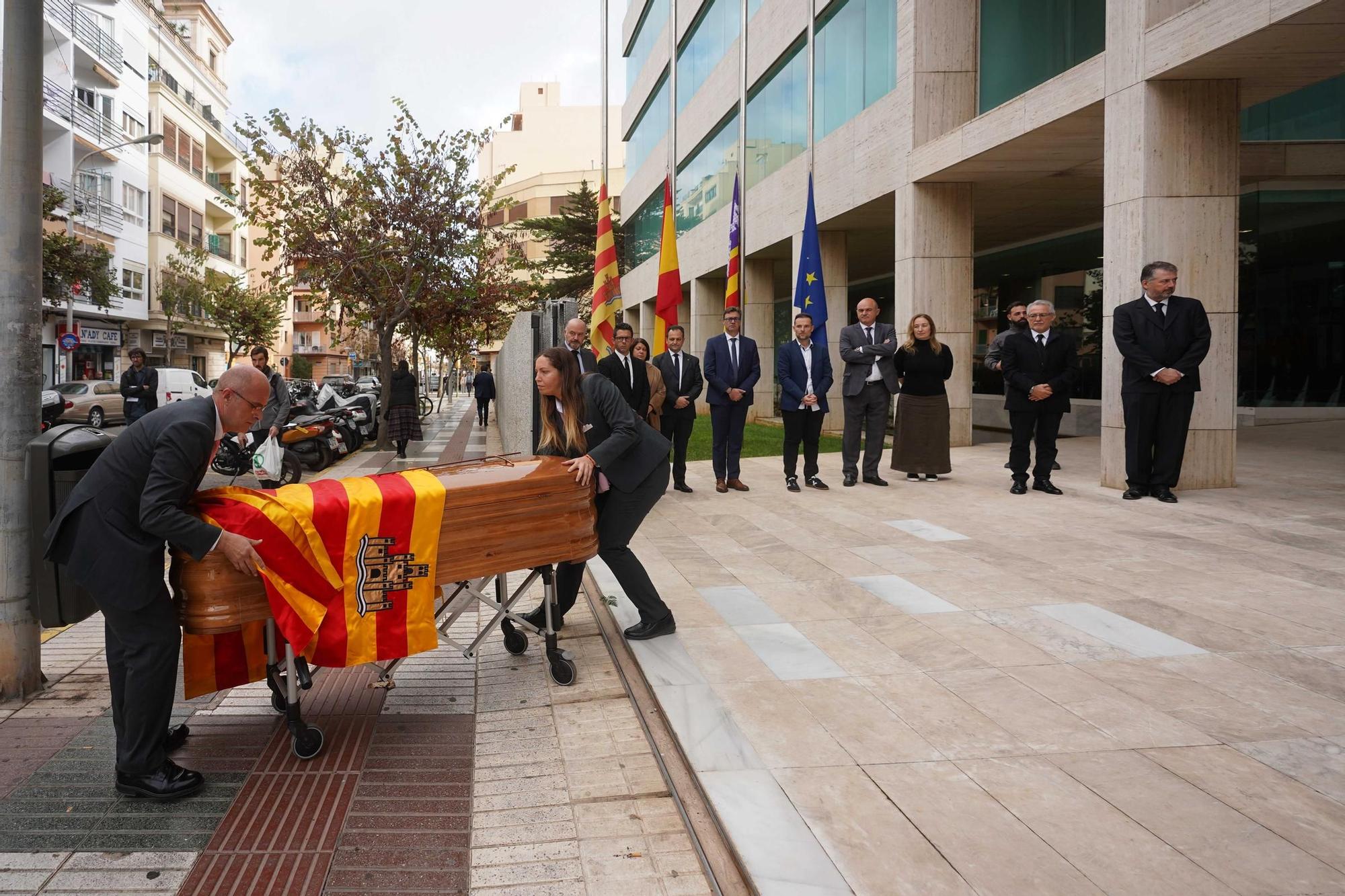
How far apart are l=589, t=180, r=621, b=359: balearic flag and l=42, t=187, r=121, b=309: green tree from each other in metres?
16.9

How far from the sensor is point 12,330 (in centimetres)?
443

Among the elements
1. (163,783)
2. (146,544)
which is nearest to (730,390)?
(146,544)

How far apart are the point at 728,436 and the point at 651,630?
5.87 metres

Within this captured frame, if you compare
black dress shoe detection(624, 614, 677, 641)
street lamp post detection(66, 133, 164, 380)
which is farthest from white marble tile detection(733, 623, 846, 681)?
street lamp post detection(66, 133, 164, 380)

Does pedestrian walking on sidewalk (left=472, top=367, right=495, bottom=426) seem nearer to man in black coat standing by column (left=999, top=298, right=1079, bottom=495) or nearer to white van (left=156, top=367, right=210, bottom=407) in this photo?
white van (left=156, top=367, right=210, bottom=407)

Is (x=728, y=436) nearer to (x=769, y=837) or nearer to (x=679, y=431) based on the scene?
(x=679, y=431)

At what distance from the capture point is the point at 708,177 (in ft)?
93.5

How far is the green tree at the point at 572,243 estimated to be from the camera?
49.6 m

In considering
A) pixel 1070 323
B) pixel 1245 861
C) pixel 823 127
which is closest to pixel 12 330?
pixel 1245 861

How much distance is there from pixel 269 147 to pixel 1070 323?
57.9 ft

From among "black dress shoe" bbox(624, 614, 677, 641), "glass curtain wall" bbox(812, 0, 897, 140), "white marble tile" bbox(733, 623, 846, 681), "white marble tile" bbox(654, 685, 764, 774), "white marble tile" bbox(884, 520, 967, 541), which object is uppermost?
"glass curtain wall" bbox(812, 0, 897, 140)

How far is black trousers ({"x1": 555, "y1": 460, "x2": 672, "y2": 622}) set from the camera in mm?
5004

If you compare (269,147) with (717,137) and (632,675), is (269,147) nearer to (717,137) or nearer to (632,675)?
(717,137)

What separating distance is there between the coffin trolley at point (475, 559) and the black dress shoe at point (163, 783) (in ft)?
1.31
